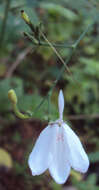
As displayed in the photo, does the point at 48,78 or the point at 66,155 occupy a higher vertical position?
the point at 66,155

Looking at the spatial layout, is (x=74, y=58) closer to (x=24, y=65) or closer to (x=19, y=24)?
(x=24, y=65)

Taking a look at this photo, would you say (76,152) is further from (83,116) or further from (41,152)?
(83,116)

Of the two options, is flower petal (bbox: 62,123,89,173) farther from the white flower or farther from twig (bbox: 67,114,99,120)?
twig (bbox: 67,114,99,120)

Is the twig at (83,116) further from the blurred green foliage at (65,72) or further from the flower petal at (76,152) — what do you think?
the flower petal at (76,152)

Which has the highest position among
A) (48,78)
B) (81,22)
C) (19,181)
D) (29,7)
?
(29,7)

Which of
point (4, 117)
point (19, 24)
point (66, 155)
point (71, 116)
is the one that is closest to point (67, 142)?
point (66, 155)

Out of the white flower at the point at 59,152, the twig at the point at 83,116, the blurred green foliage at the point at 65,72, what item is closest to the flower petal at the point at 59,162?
the white flower at the point at 59,152
